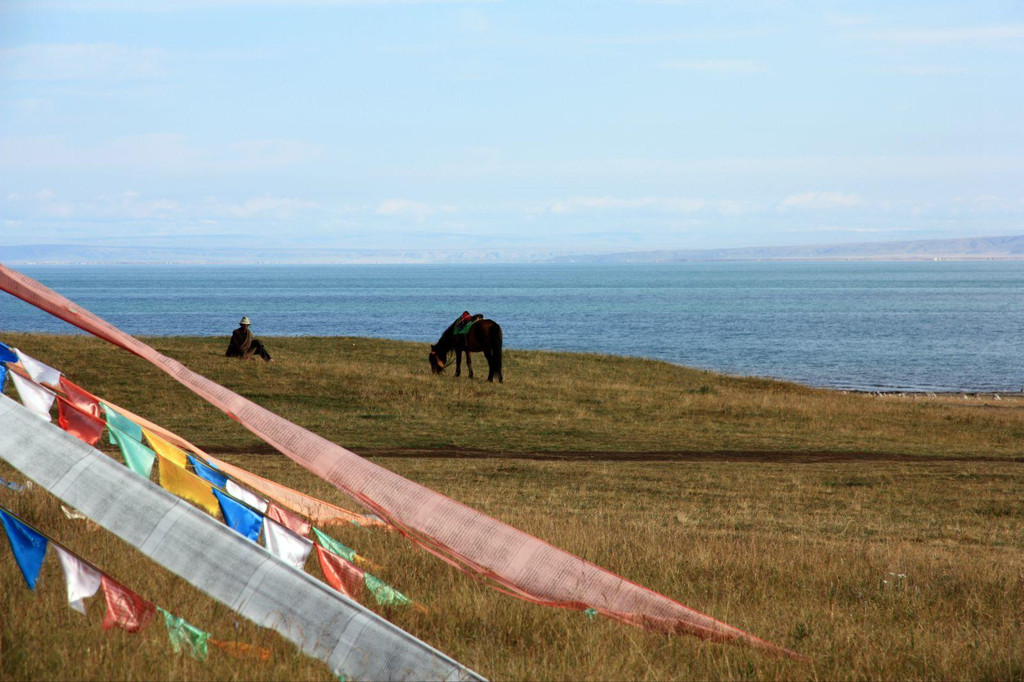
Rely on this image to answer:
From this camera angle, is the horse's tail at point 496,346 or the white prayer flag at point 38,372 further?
the horse's tail at point 496,346

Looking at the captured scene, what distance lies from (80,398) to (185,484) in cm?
145

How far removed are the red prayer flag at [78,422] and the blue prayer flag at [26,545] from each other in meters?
1.22

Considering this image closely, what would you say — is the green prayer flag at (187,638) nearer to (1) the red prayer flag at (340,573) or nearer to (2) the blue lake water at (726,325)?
(1) the red prayer flag at (340,573)

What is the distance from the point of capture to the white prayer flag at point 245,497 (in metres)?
5.50

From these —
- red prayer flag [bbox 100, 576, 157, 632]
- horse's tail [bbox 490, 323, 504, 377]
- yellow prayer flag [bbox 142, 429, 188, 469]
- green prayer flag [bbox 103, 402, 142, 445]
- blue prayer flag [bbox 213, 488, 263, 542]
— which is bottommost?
horse's tail [bbox 490, 323, 504, 377]

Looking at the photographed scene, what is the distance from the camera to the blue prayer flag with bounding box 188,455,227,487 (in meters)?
5.33

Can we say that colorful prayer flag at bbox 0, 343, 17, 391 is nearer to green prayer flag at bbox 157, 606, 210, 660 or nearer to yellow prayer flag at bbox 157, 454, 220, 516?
yellow prayer flag at bbox 157, 454, 220, 516

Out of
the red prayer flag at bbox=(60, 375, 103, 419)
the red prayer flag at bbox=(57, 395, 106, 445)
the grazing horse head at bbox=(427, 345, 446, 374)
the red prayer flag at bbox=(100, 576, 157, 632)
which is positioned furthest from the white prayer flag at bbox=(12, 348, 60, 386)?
the grazing horse head at bbox=(427, 345, 446, 374)

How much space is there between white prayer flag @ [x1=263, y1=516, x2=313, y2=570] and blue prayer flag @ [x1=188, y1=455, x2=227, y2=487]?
0.86 m

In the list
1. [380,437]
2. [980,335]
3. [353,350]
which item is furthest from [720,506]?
[980,335]

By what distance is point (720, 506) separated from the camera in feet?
44.4

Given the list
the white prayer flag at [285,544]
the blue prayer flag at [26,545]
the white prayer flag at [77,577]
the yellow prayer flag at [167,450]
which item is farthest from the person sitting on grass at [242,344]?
the white prayer flag at [77,577]

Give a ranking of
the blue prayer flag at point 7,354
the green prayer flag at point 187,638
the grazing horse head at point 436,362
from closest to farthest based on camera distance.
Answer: the green prayer flag at point 187,638, the blue prayer flag at point 7,354, the grazing horse head at point 436,362

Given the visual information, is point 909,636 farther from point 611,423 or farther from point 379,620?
point 611,423
